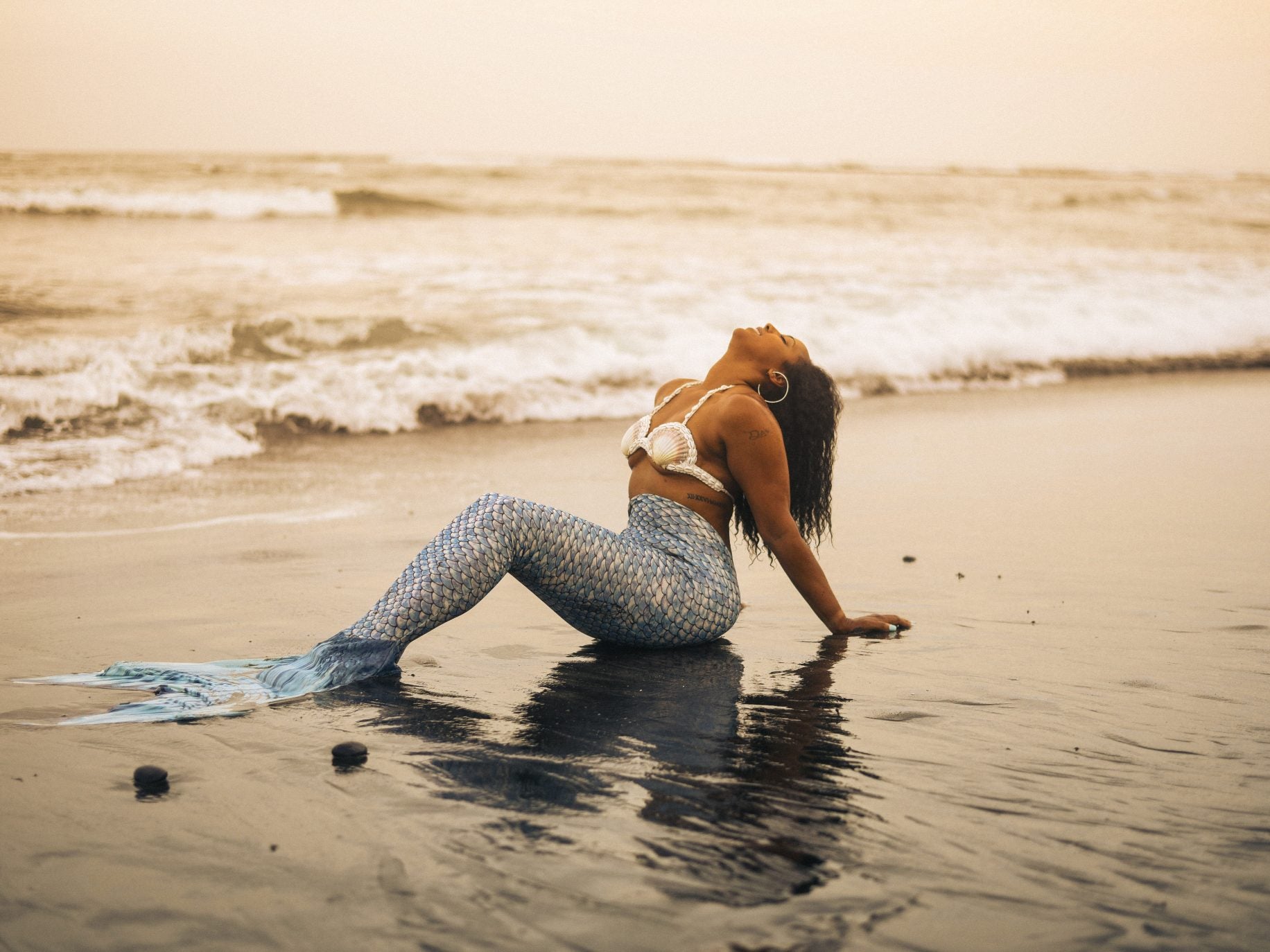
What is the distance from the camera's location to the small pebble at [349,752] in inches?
129

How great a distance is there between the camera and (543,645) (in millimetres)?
4762

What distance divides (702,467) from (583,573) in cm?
74

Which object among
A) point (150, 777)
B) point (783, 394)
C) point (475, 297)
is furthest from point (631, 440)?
point (475, 297)

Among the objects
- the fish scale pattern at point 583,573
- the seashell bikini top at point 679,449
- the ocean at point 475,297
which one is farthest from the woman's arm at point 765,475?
the ocean at point 475,297

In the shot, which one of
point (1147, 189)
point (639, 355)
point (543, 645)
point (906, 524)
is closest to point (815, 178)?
point (1147, 189)

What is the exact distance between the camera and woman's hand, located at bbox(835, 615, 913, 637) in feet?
15.7

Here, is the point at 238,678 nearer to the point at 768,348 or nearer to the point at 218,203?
the point at 768,348

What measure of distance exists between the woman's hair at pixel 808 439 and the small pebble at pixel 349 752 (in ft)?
6.53

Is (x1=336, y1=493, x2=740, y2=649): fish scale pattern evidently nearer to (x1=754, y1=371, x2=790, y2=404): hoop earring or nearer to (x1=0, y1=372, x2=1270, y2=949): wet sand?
(x1=0, y1=372, x2=1270, y2=949): wet sand

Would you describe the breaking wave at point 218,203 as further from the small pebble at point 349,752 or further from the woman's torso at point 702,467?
the small pebble at point 349,752

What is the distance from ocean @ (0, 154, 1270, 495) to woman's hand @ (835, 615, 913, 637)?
5.52m

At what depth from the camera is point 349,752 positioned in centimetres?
328

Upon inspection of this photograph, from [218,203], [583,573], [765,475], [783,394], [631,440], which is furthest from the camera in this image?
[218,203]

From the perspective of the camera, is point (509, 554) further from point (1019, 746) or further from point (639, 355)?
point (639, 355)
